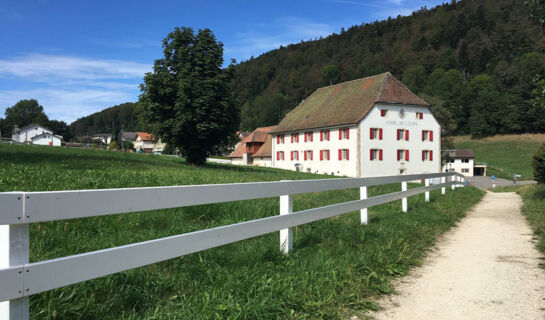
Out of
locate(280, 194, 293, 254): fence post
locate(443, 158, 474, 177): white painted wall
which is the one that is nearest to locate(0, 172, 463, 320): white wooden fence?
locate(280, 194, 293, 254): fence post

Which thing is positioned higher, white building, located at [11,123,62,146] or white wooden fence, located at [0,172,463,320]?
white building, located at [11,123,62,146]

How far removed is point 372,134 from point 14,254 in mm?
44231

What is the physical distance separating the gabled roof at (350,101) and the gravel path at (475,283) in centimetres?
3768

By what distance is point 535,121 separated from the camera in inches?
3565

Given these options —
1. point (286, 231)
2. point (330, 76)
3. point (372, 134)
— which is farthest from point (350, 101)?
point (330, 76)

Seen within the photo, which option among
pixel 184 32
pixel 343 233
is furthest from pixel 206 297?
pixel 184 32

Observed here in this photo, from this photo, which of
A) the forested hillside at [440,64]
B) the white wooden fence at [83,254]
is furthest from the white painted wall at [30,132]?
the white wooden fence at [83,254]

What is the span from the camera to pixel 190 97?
2619 cm

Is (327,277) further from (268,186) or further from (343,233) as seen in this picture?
(343,233)

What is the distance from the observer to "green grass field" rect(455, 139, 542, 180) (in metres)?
76.0

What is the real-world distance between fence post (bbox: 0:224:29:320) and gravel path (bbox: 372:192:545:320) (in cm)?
263

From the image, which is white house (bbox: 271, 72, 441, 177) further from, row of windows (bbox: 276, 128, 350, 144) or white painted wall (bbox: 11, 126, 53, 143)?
white painted wall (bbox: 11, 126, 53, 143)

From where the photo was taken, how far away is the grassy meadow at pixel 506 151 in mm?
76625

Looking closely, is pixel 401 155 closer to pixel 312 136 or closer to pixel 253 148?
pixel 312 136
